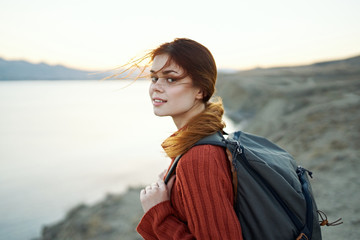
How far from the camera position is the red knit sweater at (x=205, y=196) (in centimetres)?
142

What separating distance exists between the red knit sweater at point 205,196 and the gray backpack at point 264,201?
0.21 ft

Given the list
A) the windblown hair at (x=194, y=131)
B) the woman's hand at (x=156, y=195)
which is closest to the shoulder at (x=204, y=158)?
the windblown hair at (x=194, y=131)

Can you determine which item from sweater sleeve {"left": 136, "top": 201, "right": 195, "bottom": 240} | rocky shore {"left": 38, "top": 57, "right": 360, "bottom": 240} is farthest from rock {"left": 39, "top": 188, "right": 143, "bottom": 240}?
sweater sleeve {"left": 136, "top": 201, "right": 195, "bottom": 240}

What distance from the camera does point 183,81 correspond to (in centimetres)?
184

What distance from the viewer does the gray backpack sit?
1.52 metres

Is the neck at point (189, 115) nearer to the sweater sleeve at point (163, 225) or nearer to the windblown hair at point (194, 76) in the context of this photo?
the windblown hair at point (194, 76)

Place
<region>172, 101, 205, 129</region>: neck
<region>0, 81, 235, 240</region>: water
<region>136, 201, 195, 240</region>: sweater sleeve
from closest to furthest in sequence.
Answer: <region>136, 201, 195, 240</region>: sweater sleeve
<region>172, 101, 205, 129</region>: neck
<region>0, 81, 235, 240</region>: water

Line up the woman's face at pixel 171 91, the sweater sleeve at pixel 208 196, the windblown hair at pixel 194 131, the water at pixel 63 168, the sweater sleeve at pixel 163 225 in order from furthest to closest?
the water at pixel 63 168 → the woman's face at pixel 171 91 → the windblown hair at pixel 194 131 → the sweater sleeve at pixel 163 225 → the sweater sleeve at pixel 208 196

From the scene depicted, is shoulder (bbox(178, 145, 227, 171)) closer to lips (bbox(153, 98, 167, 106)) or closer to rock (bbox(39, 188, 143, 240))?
lips (bbox(153, 98, 167, 106))

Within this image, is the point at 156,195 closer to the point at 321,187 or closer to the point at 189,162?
the point at 189,162

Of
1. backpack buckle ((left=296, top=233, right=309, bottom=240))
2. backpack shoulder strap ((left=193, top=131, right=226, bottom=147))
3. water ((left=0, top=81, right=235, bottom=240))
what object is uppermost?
backpack shoulder strap ((left=193, top=131, right=226, bottom=147))

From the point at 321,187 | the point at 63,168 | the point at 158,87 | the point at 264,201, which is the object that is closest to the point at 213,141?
the point at 264,201

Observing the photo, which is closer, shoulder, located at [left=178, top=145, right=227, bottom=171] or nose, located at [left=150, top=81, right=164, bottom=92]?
shoulder, located at [left=178, top=145, right=227, bottom=171]

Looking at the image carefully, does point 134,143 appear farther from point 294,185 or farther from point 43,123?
point 294,185
